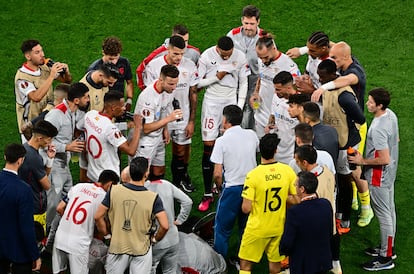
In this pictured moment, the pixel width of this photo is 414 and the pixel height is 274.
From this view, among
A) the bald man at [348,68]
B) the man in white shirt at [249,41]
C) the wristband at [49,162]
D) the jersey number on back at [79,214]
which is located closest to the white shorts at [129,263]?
the jersey number on back at [79,214]

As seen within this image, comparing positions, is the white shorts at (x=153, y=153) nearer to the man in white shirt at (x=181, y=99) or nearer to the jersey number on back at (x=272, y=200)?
the man in white shirt at (x=181, y=99)

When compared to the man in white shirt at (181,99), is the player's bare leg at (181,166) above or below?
below

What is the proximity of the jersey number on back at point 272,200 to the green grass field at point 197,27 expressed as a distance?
454cm

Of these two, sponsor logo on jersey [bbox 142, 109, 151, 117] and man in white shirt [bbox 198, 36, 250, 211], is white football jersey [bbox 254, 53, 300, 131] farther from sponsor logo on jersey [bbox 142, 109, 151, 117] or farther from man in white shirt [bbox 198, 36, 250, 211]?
sponsor logo on jersey [bbox 142, 109, 151, 117]

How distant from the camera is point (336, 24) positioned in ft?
41.2

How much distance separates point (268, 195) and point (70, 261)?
1.88m

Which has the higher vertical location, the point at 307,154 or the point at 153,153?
the point at 307,154

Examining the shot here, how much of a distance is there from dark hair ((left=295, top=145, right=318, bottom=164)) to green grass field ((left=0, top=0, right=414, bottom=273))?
4.32 metres

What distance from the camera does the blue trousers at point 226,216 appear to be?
24.5 ft

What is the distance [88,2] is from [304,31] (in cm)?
368

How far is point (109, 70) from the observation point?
27.1 feet

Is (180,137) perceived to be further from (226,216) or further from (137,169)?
(137,169)

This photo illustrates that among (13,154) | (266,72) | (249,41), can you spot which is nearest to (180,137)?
(266,72)

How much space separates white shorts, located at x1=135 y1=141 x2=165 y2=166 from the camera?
8.45m
